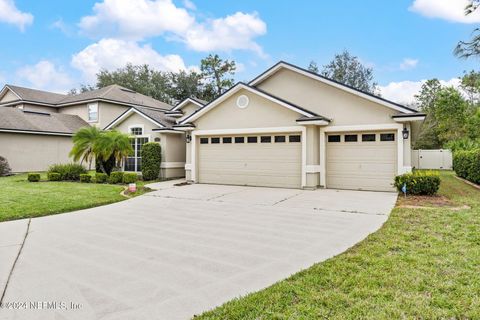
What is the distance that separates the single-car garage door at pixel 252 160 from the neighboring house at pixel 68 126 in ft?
8.81

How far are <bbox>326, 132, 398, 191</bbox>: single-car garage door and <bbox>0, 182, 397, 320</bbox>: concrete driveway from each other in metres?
2.77

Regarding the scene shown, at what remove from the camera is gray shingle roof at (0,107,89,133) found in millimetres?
20766

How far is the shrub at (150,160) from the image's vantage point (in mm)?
16266

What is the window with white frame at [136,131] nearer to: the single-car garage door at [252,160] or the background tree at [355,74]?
the single-car garage door at [252,160]

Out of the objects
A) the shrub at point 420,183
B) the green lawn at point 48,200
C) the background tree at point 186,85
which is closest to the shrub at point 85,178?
the green lawn at point 48,200

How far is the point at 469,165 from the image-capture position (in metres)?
15.2

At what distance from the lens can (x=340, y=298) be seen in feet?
11.6

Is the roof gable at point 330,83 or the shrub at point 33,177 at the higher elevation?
the roof gable at point 330,83

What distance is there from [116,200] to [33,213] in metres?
2.63

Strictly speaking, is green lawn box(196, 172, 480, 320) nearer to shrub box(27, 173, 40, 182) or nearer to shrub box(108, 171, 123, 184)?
shrub box(108, 171, 123, 184)

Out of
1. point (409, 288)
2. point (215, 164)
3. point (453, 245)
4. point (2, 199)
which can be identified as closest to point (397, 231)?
point (453, 245)

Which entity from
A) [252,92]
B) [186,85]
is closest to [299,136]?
[252,92]

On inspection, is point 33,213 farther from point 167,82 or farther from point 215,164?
point 167,82

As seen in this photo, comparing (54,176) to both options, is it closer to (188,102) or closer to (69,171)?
(69,171)
